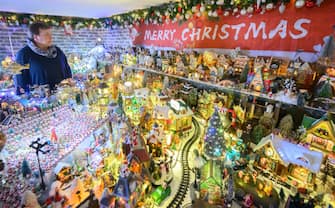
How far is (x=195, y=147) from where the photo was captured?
10.1ft

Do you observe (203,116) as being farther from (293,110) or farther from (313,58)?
(313,58)

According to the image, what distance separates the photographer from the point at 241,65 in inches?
111

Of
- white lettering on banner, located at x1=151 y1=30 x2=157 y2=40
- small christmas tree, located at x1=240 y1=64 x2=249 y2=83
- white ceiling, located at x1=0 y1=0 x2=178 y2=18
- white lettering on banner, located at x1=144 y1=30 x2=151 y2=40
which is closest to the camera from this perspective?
small christmas tree, located at x1=240 y1=64 x2=249 y2=83

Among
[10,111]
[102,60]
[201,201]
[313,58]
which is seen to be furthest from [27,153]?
[102,60]

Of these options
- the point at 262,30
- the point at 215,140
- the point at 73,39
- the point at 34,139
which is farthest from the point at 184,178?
the point at 73,39

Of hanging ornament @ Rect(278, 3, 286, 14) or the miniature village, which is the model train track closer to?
the miniature village

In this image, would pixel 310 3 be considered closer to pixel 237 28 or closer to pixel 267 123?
pixel 237 28

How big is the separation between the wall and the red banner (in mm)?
2229

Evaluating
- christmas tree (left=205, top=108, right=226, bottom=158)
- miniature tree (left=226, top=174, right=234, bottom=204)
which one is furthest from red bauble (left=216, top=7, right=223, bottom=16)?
miniature tree (left=226, top=174, right=234, bottom=204)

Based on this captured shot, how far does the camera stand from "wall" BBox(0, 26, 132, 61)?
5.07m

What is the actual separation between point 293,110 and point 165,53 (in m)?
2.63

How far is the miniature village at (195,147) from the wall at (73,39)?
3.23 metres

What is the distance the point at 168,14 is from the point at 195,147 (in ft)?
8.37

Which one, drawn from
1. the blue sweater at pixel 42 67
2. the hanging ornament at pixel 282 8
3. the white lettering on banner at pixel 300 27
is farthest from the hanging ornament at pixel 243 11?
the blue sweater at pixel 42 67
